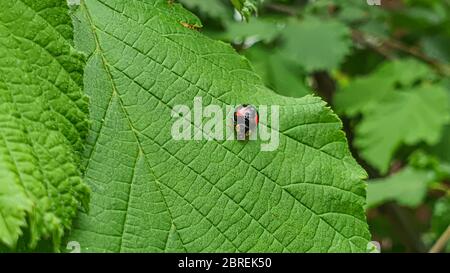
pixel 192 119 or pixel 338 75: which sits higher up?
pixel 192 119

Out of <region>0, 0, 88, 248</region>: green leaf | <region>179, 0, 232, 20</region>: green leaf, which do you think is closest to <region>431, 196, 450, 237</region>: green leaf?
<region>179, 0, 232, 20</region>: green leaf

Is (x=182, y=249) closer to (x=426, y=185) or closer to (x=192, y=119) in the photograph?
(x=192, y=119)

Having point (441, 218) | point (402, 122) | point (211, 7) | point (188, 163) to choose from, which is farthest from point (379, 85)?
point (188, 163)

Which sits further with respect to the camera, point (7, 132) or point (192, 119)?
point (192, 119)

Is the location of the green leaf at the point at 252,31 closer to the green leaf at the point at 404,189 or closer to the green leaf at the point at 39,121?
the green leaf at the point at 404,189

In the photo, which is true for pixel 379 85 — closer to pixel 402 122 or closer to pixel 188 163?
pixel 402 122
